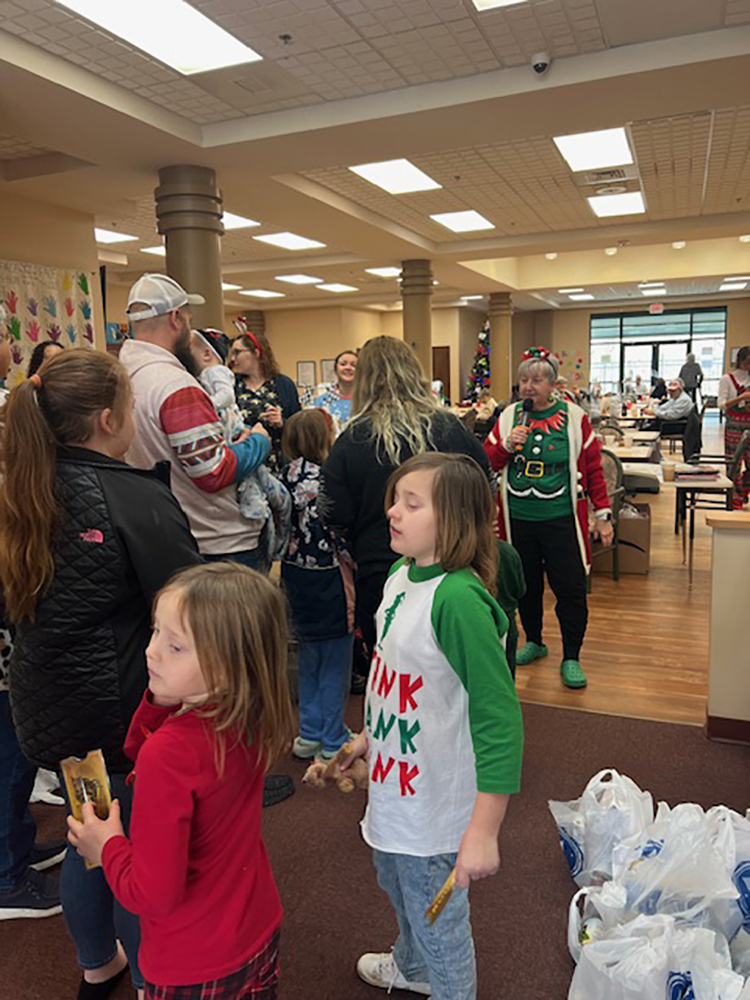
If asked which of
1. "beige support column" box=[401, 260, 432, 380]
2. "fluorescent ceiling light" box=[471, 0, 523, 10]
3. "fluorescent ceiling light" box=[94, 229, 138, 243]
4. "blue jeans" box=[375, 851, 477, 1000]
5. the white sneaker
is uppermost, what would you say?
"fluorescent ceiling light" box=[94, 229, 138, 243]

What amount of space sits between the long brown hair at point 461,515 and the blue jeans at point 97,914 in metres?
0.81

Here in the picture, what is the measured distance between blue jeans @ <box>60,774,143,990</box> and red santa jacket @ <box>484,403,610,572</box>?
7.32 ft

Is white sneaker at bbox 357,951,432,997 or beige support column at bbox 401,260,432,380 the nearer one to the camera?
white sneaker at bbox 357,951,432,997

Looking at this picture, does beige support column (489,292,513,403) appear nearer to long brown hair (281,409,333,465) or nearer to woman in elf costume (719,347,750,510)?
woman in elf costume (719,347,750,510)

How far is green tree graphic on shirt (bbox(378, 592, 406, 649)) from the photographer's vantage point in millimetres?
1356

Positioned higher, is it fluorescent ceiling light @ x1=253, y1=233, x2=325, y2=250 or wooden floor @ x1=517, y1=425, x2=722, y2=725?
fluorescent ceiling light @ x1=253, y1=233, x2=325, y2=250

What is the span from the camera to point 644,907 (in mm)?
1653

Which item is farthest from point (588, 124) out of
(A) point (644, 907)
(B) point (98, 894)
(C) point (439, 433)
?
(B) point (98, 894)

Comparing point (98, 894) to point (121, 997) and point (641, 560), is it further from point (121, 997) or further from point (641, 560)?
point (641, 560)

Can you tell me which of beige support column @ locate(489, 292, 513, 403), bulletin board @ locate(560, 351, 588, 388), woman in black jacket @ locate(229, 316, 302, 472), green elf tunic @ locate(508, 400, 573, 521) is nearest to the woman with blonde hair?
green elf tunic @ locate(508, 400, 573, 521)

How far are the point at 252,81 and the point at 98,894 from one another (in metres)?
4.14

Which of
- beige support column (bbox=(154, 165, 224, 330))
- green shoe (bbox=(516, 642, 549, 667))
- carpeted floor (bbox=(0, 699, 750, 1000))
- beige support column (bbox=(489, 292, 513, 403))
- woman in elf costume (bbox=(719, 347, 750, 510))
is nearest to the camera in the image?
carpeted floor (bbox=(0, 699, 750, 1000))

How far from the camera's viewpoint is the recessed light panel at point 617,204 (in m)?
7.32

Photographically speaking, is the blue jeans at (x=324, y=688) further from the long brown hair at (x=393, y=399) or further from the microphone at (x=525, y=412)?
the microphone at (x=525, y=412)
